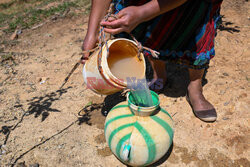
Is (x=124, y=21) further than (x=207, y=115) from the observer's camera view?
No

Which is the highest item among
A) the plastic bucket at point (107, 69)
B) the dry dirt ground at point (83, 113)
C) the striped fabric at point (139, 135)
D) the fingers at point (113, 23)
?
the fingers at point (113, 23)

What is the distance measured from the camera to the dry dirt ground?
2061 millimetres

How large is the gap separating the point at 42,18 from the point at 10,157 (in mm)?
3509

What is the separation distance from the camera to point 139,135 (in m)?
1.64

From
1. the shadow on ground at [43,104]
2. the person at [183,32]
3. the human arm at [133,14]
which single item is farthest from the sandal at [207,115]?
the shadow on ground at [43,104]

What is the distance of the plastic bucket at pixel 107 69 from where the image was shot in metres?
1.59

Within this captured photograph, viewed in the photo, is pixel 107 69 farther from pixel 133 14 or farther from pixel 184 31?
pixel 184 31

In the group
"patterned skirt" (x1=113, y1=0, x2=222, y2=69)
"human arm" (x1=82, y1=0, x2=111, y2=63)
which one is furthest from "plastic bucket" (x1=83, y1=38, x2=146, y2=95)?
"patterned skirt" (x1=113, y1=0, x2=222, y2=69)

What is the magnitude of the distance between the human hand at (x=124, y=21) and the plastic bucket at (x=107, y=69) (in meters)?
0.10

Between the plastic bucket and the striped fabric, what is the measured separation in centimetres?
26

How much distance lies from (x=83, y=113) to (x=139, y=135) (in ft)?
3.46

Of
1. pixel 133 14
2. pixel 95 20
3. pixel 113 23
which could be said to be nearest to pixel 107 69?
pixel 113 23

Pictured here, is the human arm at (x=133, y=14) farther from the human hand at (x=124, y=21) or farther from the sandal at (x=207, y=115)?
the sandal at (x=207, y=115)

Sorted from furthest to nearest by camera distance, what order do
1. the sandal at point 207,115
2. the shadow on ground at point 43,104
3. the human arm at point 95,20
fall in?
the shadow on ground at point 43,104 < the sandal at point 207,115 < the human arm at point 95,20
